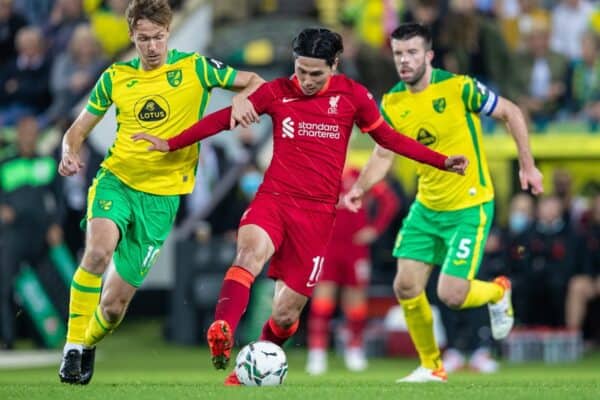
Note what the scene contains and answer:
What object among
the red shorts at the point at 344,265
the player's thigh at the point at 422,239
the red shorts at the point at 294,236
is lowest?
the red shorts at the point at 344,265

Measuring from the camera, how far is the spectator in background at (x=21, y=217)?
18.6 m

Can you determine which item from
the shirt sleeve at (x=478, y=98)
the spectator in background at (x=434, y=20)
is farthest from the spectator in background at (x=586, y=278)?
the shirt sleeve at (x=478, y=98)

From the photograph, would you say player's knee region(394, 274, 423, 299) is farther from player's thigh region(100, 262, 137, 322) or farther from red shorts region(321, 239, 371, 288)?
red shorts region(321, 239, 371, 288)

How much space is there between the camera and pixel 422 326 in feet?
41.6

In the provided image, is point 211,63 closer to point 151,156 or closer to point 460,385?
point 151,156

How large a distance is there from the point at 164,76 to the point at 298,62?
3.35 feet

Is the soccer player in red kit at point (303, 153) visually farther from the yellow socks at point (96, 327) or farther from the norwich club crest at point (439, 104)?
the norwich club crest at point (439, 104)

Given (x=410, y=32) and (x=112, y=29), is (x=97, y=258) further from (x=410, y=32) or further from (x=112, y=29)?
(x=112, y=29)

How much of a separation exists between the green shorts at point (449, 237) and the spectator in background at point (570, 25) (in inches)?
333

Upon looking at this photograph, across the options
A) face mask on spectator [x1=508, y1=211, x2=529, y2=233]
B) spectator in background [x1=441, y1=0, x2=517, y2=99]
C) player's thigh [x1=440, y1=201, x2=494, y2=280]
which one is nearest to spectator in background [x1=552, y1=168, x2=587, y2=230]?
face mask on spectator [x1=508, y1=211, x2=529, y2=233]

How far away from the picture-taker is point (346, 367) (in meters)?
17.5

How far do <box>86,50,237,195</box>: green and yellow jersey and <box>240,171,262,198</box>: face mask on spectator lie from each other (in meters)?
7.42

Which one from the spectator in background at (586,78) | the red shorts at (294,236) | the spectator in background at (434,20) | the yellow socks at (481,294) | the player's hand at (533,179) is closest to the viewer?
the red shorts at (294,236)

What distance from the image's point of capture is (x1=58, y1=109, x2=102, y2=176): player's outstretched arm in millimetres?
10984
